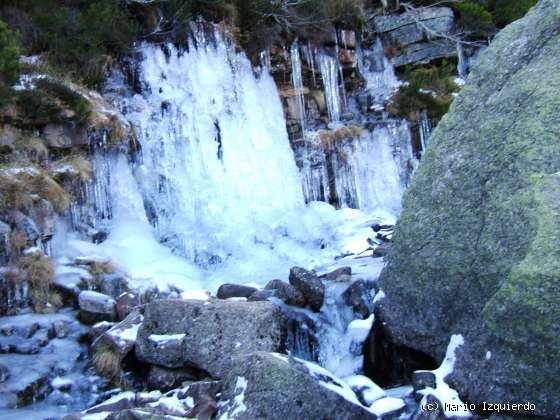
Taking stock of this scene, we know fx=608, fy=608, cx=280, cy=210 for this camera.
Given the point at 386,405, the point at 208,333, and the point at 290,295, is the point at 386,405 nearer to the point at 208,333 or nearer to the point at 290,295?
the point at 208,333

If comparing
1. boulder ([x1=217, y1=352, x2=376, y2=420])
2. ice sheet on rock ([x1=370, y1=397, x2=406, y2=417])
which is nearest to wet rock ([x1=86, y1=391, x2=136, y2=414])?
boulder ([x1=217, y1=352, x2=376, y2=420])

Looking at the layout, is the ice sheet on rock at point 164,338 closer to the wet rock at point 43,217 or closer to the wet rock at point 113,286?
the wet rock at point 113,286

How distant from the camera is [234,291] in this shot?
26.7 ft

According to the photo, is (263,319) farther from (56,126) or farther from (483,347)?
(56,126)

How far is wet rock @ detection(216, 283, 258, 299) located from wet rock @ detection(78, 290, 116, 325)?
1407 mm

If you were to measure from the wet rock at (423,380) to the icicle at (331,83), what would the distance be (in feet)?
37.8

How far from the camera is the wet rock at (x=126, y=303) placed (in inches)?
297

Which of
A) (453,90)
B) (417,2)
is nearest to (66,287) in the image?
(453,90)

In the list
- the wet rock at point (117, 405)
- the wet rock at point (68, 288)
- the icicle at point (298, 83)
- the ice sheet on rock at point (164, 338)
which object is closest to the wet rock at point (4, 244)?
the wet rock at point (68, 288)

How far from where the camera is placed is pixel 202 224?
11984 millimetres

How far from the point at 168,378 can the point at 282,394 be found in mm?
2016

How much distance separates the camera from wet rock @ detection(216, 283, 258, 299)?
8086 millimetres

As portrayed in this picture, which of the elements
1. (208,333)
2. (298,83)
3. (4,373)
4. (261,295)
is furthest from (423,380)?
(298,83)

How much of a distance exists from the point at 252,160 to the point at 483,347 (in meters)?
Result: 9.95
